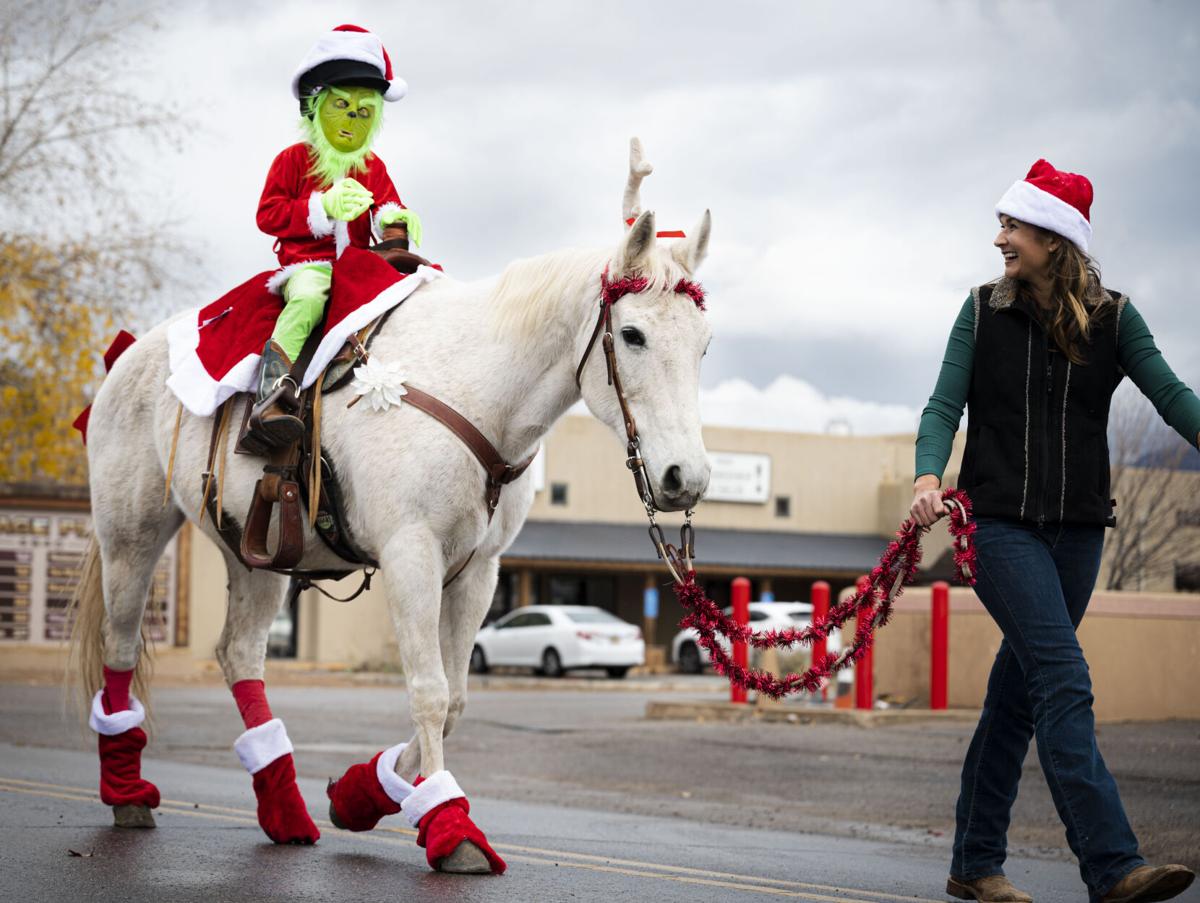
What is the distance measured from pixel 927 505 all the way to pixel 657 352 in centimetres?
102

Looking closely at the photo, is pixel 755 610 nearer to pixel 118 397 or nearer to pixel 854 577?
pixel 854 577

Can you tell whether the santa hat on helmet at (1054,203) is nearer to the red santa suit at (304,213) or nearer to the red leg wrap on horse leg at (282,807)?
the red santa suit at (304,213)

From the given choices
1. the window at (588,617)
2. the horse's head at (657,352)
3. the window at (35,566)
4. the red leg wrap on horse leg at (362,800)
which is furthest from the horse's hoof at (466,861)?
the window at (588,617)

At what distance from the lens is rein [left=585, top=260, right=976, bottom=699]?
506 centimetres

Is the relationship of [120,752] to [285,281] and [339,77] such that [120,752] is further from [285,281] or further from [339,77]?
[339,77]

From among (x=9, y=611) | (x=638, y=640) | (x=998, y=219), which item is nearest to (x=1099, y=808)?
(x=998, y=219)

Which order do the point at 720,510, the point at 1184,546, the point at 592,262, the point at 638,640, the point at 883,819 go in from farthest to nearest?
1. the point at 720,510
2. the point at 1184,546
3. the point at 638,640
4. the point at 883,819
5. the point at 592,262

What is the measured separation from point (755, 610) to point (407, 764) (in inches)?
1220

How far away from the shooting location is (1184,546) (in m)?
45.9

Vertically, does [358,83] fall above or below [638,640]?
above

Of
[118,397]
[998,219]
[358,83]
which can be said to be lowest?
[118,397]

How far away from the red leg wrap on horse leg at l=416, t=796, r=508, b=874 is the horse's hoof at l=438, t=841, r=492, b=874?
0.02 m

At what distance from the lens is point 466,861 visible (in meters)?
5.27

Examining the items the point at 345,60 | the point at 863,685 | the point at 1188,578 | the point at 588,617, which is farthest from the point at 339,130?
the point at 1188,578
